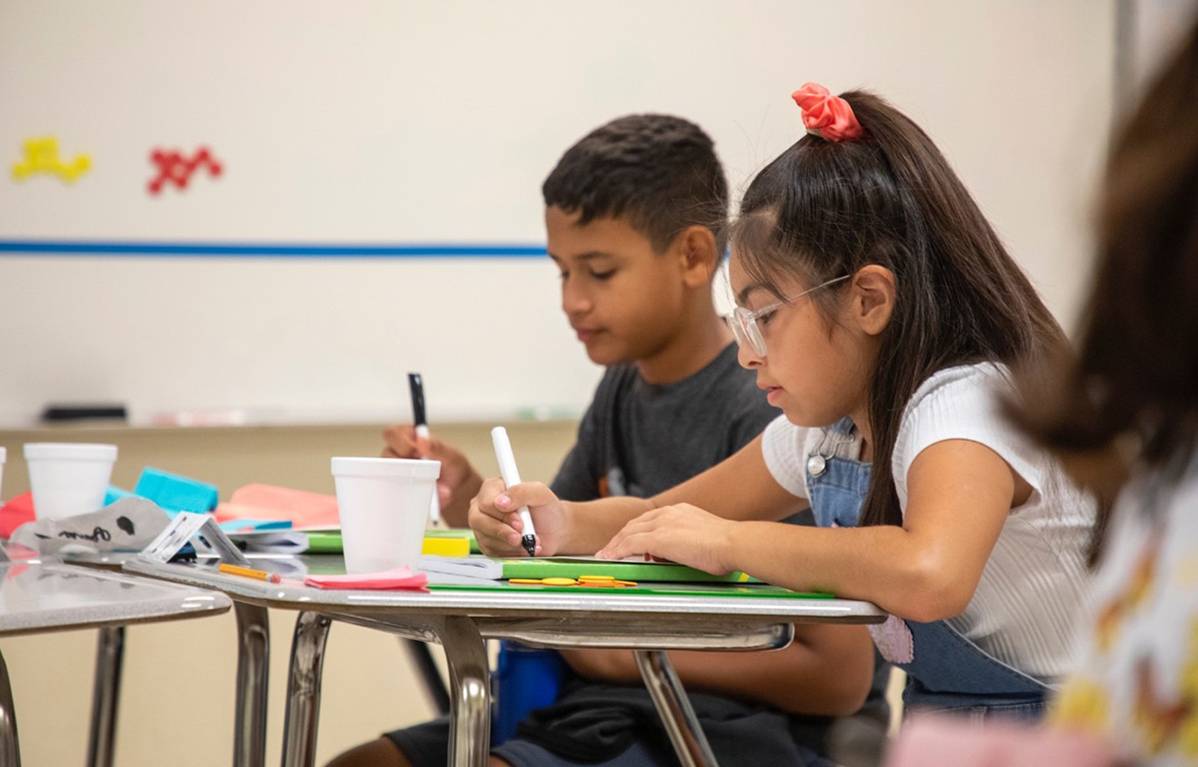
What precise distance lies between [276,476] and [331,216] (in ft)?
1.80

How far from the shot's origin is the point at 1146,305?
0.48 metres

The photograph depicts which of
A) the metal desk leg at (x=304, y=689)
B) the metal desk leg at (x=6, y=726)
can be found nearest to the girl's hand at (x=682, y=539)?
the metal desk leg at (x=304, y=689)

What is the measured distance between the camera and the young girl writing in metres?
1.11

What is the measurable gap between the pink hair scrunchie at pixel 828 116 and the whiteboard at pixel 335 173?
1.47 metres

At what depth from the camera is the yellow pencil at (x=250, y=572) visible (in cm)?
102

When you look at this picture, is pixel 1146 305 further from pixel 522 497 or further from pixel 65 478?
pixel 65 478

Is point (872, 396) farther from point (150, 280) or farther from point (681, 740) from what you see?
point (150, 280)

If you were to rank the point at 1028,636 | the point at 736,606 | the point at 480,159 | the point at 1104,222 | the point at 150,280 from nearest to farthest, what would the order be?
1. the point at 1104,222
2. the point at 736,606
3. the point at 1028,636
4. the point at 150,280
5. the point at 480,159

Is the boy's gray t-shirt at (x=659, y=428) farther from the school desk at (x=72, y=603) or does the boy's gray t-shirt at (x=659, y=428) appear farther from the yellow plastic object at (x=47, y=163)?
the yellow plastic object at (x=47, y=163)

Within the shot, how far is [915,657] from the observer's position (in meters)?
1.26

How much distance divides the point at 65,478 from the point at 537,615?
0.77 metres

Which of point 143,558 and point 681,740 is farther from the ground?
point 143,558

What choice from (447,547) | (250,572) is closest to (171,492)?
(447,547)

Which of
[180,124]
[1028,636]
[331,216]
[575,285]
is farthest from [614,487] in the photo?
[180,124]
